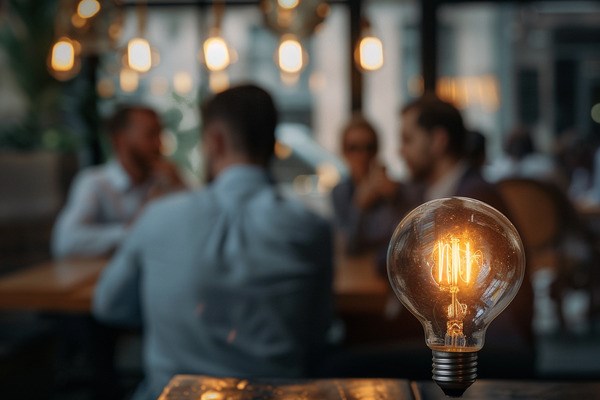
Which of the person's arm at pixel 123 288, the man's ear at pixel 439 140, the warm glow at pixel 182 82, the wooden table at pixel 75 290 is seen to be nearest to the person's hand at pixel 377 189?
the wooden table at pixel 75 290

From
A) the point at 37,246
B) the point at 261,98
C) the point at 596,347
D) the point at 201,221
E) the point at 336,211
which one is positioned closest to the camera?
the point at 201,221

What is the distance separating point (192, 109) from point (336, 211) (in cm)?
197

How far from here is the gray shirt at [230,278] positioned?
7.80 ft

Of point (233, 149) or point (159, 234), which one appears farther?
point (233, 149)

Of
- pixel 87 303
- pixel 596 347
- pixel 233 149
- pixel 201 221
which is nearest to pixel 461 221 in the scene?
pixel 201 221

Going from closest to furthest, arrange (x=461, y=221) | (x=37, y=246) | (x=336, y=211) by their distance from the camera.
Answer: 1. (x=461, y=221)
2. (x=336, y=211)
3. (x=37, y=246)

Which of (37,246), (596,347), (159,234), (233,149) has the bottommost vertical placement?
(596,347)

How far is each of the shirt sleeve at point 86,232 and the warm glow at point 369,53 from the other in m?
1.36

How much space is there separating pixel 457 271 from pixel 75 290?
2.57m

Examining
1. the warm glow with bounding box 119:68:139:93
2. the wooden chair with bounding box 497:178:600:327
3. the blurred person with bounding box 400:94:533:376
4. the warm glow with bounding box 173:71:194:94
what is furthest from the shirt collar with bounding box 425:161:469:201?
the warm glow with bounding box 119:68:139:93

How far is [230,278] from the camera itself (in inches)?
93.4

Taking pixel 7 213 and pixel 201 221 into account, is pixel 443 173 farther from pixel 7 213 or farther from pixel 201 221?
pixel 7 213

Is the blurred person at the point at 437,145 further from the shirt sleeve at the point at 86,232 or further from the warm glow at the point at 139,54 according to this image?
the shirt sleeve at the point at 86,232

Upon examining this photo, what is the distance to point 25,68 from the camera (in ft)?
24.0
